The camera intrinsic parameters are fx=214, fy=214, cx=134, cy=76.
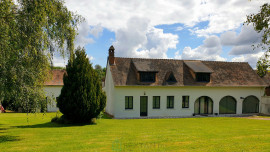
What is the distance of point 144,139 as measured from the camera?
11211mm

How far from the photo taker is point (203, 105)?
87.5 ft

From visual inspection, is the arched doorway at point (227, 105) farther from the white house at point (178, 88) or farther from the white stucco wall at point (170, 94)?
the white stucco wall at point (170, 94)

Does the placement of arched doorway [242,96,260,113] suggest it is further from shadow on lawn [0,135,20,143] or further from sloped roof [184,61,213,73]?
shadow on lawn [0,135,20,143]

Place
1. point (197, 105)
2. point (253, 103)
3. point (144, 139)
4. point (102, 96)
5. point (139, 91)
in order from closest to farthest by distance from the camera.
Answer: point (144, 139)
point (102, 96)
point (139, 91)
point (197, 105)
point (253, 103)

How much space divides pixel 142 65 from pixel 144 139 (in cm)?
1494

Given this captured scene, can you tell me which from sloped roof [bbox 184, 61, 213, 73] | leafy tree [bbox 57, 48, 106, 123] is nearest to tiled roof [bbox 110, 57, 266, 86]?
sloped roof [bbox 184, 61, 213, 73]

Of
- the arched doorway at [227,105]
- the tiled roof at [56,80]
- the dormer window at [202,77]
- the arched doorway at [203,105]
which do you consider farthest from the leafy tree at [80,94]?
the arched doorway at [227,105]

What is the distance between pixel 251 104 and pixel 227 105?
373 cm

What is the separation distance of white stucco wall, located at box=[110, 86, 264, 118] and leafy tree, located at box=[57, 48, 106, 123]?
5.79 meters

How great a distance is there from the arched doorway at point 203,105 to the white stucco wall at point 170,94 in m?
0.47

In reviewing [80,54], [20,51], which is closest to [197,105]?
[80,54]

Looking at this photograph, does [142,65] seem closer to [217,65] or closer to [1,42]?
[217,65]

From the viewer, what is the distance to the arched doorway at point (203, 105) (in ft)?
86.5

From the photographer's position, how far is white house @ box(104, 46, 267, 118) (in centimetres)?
2403
